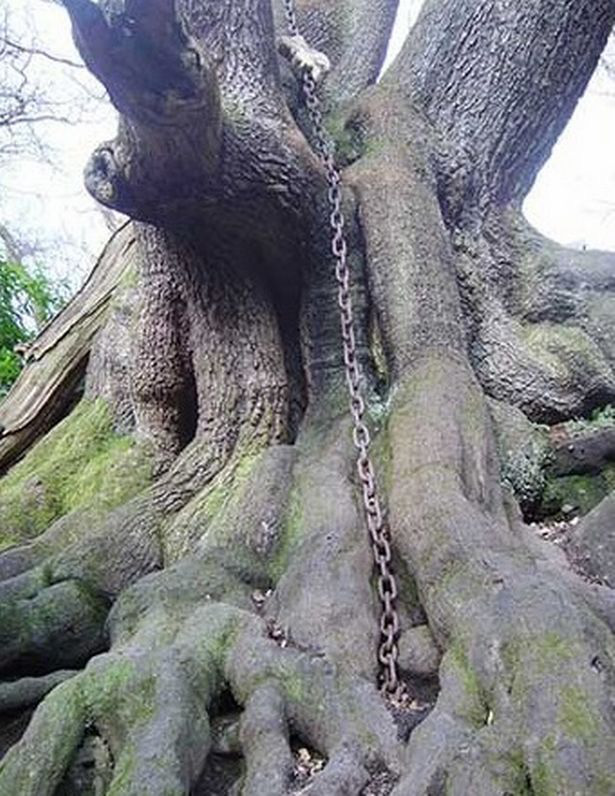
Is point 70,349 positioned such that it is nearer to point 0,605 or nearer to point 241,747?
point 0,605

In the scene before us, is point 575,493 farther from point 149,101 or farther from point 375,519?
point 149,101

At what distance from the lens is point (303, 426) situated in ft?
11.8

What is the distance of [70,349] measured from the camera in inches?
218

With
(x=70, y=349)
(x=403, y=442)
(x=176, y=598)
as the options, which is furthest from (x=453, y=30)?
(x=176, y=598)

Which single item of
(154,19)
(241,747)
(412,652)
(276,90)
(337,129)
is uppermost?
(154,19)

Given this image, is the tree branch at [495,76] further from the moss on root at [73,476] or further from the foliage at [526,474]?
the moss on root at [73,476]

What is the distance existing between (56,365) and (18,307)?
2606mm

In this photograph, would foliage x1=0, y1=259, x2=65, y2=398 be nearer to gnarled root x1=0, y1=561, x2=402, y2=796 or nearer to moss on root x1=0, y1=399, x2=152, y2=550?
moss on root x1=0, y1=399, x2=152, y2=550

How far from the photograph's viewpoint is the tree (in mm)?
1998

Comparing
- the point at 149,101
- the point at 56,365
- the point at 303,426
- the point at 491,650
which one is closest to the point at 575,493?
the point at 303,426

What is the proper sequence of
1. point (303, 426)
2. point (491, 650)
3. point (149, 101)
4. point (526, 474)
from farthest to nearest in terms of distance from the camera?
point (526, 474), point (303, 426), point (149, 101), point (491, 650)

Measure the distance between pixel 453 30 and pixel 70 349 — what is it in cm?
287

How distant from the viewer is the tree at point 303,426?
1998mm

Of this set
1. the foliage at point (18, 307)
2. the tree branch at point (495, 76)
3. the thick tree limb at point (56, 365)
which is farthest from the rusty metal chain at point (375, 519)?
the foliage at point (18, 307)
